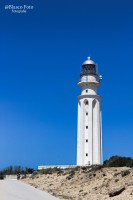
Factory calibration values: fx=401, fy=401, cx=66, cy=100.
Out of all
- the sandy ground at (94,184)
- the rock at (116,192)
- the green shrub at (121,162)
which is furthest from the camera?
the green shrub at (121,162)

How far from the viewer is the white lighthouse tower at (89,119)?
65.0m

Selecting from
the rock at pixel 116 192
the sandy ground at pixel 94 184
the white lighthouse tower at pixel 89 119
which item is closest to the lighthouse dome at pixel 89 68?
the white lighthouse tower at pixel 89 119

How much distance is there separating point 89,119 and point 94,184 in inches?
1208

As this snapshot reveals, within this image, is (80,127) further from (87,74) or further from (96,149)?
(87,74)

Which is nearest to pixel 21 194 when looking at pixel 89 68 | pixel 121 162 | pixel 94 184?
pixel 94 184

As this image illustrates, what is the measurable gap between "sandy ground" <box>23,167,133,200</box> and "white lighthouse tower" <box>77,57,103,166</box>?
646 inches

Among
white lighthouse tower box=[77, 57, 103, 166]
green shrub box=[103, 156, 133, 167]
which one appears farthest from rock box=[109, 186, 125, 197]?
white lighthouse tower box=[77, 57, 103, 166]

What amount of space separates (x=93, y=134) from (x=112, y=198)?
38.7 m

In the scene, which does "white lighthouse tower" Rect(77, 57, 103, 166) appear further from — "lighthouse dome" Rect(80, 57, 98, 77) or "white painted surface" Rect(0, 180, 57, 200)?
"white painted surface" Rect(0, 180, 57, 200)

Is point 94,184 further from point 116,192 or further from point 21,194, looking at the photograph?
point 116,192

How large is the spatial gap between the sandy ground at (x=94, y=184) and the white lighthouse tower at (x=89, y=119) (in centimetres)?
1640

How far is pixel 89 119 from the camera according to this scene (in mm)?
66438

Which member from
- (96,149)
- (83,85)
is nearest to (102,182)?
(96,149)

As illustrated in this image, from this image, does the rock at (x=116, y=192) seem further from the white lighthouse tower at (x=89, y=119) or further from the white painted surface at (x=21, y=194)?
the white lighthouse tower at (x=89, y=119)
